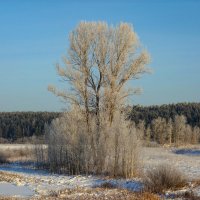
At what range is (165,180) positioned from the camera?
20.2 meters

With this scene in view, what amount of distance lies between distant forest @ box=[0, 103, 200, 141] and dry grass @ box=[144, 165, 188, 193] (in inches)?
3501

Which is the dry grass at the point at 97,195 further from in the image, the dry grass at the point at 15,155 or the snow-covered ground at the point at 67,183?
the dry grass at the point at 15,155

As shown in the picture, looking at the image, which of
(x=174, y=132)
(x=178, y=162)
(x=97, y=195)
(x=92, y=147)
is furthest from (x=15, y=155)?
(x=174, y=132)

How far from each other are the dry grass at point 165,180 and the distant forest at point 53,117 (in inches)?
3501

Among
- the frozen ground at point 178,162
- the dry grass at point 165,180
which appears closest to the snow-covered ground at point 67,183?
the dry grass at point 165,180

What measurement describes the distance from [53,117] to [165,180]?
90.2 metres

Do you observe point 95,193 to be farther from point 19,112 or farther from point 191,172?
point 19,112

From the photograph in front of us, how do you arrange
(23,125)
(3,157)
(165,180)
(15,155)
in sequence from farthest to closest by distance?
(23,125), (15,155), (3,157), (165,180)

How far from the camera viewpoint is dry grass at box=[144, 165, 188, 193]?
19.9m

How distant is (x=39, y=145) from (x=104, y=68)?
24.2 ft

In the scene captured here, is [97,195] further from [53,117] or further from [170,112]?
[170,112]

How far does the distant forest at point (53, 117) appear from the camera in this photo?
370ft

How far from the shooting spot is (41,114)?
430ft

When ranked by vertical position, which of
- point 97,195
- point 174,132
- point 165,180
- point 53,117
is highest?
point 53,117
